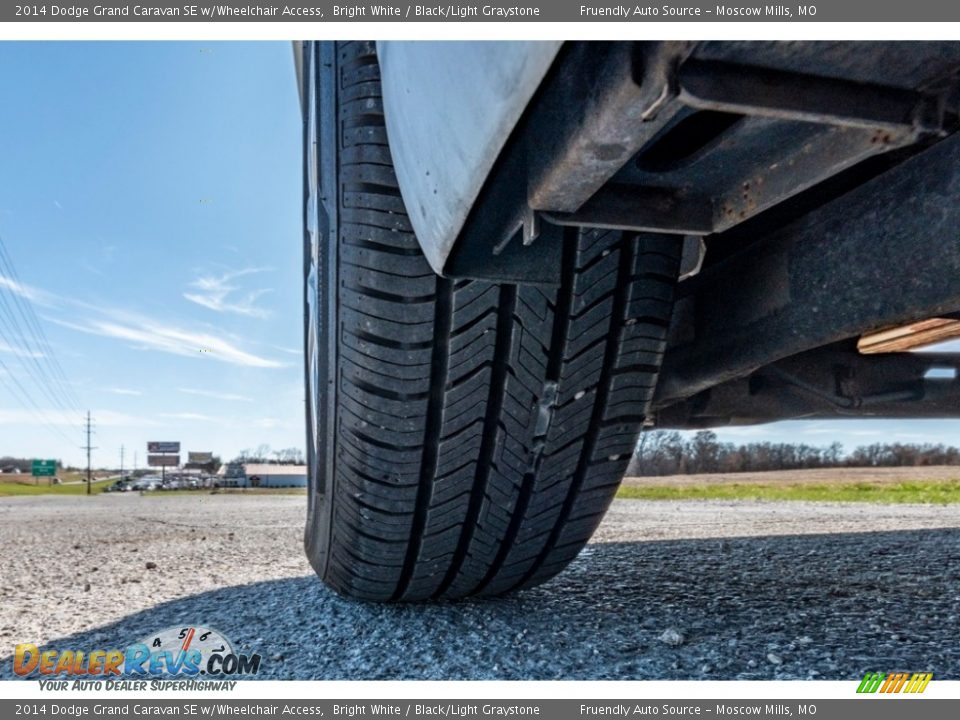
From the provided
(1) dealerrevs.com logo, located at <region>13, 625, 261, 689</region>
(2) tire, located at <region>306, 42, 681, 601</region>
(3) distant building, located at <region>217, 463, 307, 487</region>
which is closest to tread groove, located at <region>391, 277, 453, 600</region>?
(2) tire, located at <region>306, 42, 681, 601</region>

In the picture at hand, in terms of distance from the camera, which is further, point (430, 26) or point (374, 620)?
point (374, 620)

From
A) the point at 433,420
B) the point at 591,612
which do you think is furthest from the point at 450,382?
the point at 591,612

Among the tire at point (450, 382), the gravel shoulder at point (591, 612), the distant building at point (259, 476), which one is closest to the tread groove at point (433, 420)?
the tire at point (450, 382)

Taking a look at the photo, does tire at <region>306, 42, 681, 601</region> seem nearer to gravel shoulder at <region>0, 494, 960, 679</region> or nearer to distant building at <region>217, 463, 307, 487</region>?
gravel shoulder at <region>0, 494, 960, 679</region>

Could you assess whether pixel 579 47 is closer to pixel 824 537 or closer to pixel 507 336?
pixel 507 336

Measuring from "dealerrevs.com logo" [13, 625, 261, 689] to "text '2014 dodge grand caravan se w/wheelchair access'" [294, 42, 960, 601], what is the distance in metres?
0.32

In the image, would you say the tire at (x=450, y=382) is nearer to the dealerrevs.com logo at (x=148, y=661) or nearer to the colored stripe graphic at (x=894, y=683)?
the dealerrevs.com logo at (x=148, y=661)

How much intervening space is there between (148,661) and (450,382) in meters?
0.88

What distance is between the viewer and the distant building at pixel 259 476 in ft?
113

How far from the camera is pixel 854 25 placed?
0.66 metres

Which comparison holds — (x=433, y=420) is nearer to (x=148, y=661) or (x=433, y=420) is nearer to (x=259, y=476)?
(x=148, y=661)
